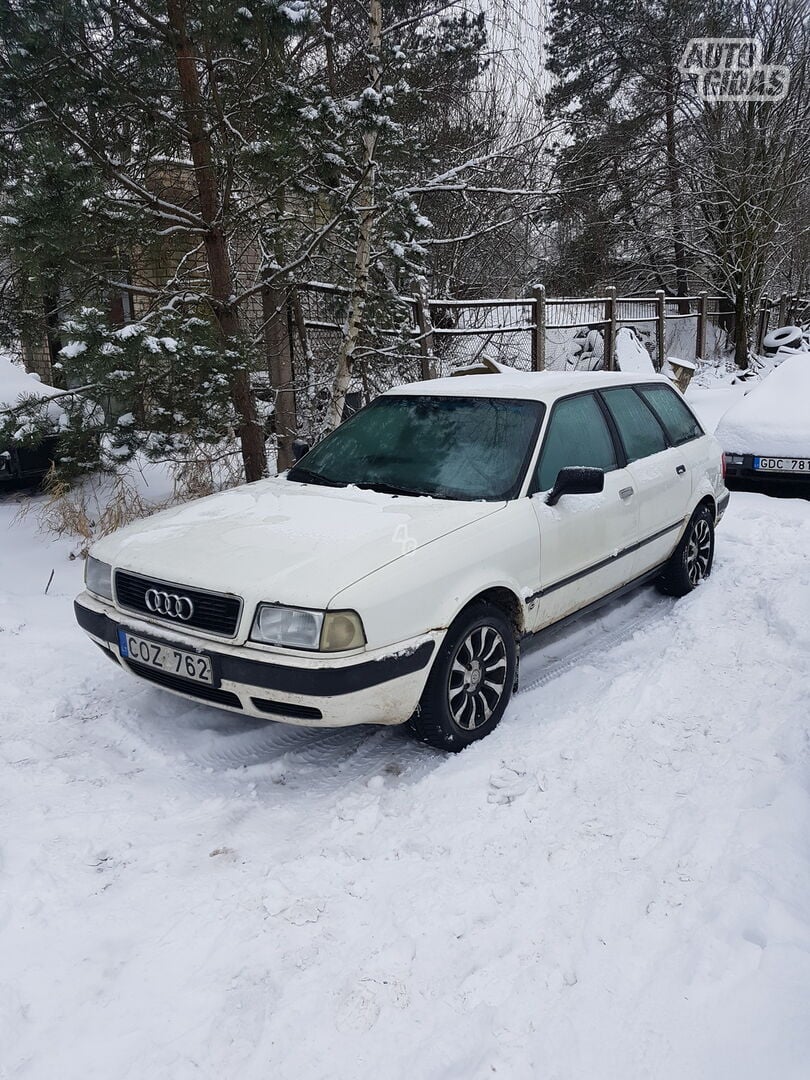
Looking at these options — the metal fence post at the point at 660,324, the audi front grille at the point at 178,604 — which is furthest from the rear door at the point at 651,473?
the metal fence post at the point at 660,324

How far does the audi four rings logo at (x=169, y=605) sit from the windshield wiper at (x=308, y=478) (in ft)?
3.85

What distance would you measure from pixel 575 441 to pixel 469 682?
1.54 m

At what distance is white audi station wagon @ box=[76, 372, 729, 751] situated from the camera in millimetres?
3025

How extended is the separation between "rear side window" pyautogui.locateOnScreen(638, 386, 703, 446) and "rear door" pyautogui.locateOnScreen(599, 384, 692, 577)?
5 cm

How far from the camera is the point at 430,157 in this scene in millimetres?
7789

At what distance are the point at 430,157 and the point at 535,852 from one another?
6.93 meters

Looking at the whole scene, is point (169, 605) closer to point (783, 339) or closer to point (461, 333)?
point (461, 333)

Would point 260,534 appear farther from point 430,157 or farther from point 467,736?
point 430,157

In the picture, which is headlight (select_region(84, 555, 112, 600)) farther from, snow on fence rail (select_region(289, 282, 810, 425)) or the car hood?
snow on fence rail (select_region(289, 282, 810, 425))

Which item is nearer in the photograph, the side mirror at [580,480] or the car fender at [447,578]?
the car fender at [447,578]

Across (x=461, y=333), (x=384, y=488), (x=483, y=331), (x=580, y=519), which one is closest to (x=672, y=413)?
(x=580, y=519)

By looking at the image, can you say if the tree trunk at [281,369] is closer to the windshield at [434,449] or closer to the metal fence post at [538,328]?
the windshield at [434,449]

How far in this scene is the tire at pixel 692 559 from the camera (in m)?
5.22

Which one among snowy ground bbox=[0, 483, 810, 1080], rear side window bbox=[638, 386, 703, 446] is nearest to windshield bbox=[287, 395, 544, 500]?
snowy ground bbox=[0, 483, 810, 1080]
